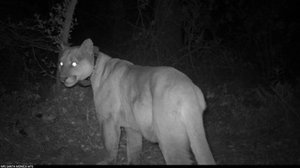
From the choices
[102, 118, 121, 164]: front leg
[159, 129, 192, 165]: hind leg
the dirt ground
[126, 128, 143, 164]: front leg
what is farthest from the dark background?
[159, 129, 192, 165]: hind leg

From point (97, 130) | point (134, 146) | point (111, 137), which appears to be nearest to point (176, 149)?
point (111, 137)

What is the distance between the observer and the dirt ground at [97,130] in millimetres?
6867

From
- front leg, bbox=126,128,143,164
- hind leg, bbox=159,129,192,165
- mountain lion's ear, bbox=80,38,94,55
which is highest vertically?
mountain lion's ear, bbox=80,38,94,55

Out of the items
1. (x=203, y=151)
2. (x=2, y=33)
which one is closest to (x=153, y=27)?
(x=2, y=33)

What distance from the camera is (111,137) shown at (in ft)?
21.0

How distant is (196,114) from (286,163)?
2.51 m

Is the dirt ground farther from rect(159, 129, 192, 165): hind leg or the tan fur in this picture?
rect(159, 129, 192, 165): hind leg

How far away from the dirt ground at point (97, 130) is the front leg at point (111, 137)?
0.45m

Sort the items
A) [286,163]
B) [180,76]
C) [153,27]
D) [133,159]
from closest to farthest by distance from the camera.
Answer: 1. [180,76]
2. [286,163]
3. [133,159]
4. [153,27]

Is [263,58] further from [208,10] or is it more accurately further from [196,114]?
[196,114]

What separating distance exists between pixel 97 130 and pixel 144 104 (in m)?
2.84

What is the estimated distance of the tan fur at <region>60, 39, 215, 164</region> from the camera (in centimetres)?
478

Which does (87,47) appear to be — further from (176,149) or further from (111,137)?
(176,149)

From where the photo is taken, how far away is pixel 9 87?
1045 cm
